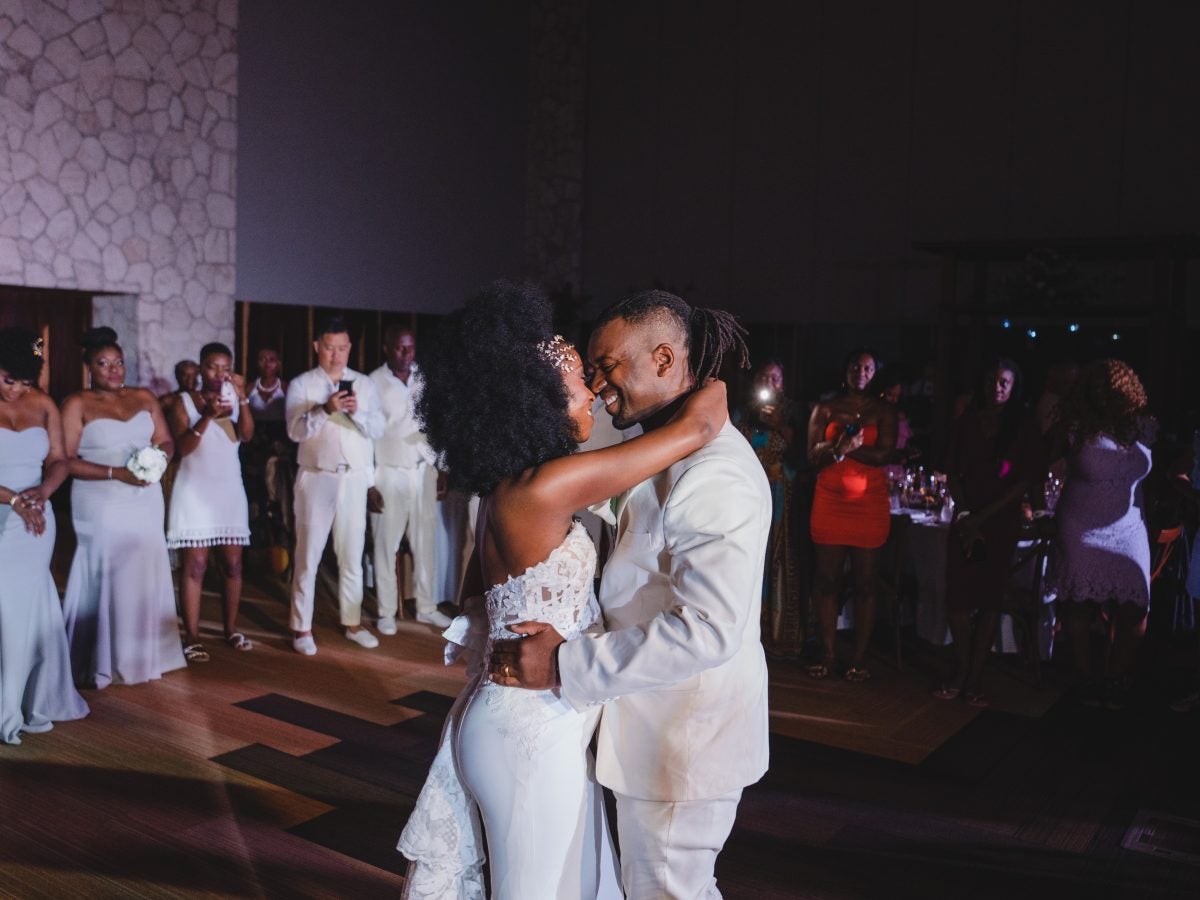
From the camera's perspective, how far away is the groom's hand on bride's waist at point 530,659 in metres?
1.92

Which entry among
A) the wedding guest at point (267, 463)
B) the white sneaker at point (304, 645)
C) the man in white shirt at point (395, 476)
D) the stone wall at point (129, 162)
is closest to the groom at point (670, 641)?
the white sneaker at point (304, 645)

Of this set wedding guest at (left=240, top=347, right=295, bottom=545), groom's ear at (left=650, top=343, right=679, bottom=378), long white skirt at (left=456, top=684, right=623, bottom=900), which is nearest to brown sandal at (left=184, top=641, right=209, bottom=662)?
wedding guest at (left=240, top=347, right=295, bottom=545)

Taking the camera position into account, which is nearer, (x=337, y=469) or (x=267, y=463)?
(x=337, y=469)

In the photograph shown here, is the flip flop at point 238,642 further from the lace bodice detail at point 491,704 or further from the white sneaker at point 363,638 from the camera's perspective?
the lace bodice detail at point 491,704

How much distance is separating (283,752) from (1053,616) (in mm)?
4025

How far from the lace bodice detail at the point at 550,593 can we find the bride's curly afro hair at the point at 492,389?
17 centimetres

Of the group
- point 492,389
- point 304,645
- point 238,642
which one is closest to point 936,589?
point 304,645

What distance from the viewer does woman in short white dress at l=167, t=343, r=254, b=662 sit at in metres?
5.40

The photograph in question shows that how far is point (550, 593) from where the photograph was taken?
1965mm

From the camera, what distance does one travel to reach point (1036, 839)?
3.66 meters

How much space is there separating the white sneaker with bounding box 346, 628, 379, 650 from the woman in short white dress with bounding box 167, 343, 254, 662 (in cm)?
73

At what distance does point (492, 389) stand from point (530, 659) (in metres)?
0.48

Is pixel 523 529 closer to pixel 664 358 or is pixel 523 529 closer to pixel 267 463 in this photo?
pixel 664 358

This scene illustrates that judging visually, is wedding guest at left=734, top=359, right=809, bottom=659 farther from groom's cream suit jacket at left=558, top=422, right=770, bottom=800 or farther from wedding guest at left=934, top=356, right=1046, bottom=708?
groom's cream suit jacket at left=558, top=422, right=770, bottom=800
